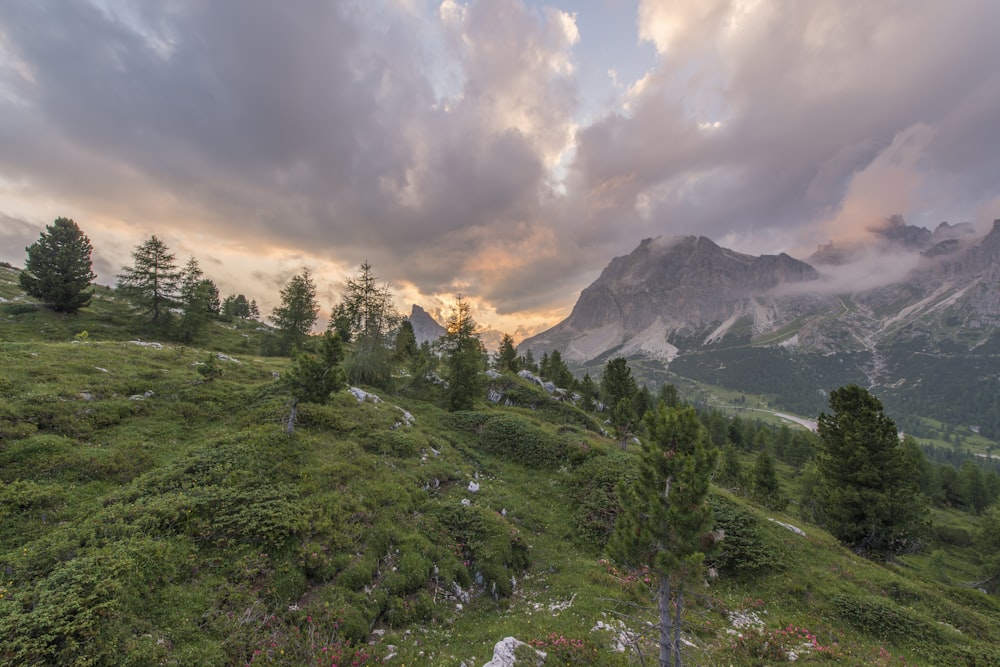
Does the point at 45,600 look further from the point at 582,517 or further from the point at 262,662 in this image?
the point at 582,517

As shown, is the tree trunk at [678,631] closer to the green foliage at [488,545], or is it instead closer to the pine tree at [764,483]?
the green foliage at [488,545]

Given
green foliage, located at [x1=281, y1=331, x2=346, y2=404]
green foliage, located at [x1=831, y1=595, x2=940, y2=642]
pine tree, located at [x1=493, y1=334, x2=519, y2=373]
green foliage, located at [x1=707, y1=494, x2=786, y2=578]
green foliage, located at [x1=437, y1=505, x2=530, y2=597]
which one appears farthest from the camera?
pine tree, located at [x1=493, y1=334, x2=519, y2=373]

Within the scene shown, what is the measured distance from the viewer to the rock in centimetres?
1092

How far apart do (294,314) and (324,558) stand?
47.5m

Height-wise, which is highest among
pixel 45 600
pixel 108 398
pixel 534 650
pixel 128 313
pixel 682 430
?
pixel 128 313

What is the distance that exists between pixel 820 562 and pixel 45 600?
33.0 metres

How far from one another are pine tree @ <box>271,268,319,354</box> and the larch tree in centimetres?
5398

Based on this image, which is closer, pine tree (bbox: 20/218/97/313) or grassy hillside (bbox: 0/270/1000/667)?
grassy hillside (bbox: 0/270/1000/667)

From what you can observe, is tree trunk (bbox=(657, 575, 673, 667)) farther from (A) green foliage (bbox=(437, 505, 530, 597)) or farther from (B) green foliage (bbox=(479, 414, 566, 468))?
(B) green foliage (bbox=(479, 414, 566, 468))

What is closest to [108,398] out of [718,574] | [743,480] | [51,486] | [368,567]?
[51,486]

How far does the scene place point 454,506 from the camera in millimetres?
19781

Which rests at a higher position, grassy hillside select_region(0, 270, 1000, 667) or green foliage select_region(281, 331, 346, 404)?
green foliage select_region(281, 331, 346, 404)

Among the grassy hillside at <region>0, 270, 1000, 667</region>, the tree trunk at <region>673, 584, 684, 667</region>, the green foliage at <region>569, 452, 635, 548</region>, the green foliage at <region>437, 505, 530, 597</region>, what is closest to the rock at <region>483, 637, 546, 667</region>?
the grassy hillside at <region>0, 270, 1000, 667</region>

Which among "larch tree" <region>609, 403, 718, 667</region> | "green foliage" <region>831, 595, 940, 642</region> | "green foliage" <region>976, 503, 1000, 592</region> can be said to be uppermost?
"larch tree" <region>609, 403, 718, 667</region>
